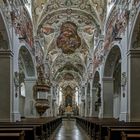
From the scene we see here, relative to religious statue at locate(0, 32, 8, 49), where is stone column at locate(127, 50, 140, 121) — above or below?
below

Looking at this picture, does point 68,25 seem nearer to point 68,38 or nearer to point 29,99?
point 68,38

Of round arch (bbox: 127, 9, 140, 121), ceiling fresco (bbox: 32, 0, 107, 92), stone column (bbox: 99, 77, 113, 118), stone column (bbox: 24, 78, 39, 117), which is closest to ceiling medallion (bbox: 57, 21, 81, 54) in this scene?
ceiling fresco (bbox: 32, 0, 107, 92)

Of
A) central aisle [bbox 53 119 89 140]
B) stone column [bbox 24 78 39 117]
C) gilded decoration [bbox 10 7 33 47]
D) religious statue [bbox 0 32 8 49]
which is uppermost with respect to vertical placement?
gilded decoration [bbox 10 7 33 47]

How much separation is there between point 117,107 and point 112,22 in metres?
14.1

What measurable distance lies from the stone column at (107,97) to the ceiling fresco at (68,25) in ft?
13.4

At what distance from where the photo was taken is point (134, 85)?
44.2ft

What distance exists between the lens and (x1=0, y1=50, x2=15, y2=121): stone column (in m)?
13.8

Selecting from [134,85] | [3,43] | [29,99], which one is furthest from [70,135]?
[29,99]

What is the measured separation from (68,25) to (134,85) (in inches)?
601

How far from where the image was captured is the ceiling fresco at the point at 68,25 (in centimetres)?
2288

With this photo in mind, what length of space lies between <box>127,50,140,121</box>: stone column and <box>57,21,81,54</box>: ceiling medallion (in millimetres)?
14257

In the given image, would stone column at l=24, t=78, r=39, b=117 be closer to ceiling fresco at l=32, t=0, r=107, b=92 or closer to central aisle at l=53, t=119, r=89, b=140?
central aisle at l=53, t=119, r=89, b=140

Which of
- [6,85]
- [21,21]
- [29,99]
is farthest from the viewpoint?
[29,99]

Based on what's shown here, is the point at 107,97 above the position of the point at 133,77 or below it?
below
